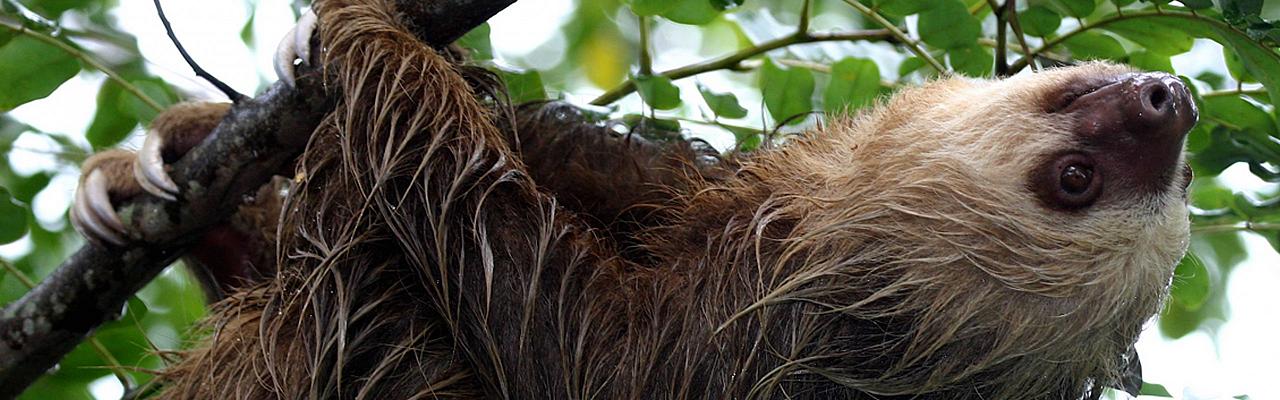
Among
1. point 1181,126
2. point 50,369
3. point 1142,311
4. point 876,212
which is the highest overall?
point 1181,126

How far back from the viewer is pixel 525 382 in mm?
4418

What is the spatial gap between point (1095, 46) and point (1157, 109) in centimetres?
114

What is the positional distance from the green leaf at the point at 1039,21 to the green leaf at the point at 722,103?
116cm

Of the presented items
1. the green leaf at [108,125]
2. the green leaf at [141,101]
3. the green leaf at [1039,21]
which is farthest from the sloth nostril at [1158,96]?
the green leaf at [108,125]

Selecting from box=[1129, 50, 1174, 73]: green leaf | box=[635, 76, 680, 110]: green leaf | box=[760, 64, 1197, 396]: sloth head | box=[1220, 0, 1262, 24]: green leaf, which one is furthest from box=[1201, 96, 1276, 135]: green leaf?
box=[635, 76, 680, 110]: green leaf

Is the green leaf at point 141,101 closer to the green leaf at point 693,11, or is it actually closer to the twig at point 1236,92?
the green leaf at point 693,11

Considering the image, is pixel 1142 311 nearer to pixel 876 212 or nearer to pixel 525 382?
pixel 876 212

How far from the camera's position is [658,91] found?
5.21 meters

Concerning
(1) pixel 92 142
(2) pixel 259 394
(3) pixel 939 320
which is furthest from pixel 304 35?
(3) pixel 939 320

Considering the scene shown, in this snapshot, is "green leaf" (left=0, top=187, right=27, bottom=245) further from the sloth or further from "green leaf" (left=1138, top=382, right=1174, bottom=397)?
"green leaf" (left=1138, top=382, right=1174, bottom=397)

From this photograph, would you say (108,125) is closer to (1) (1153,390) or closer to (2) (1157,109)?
(2) (1157,109)

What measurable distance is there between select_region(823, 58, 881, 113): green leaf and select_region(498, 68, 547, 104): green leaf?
1254 millimetres

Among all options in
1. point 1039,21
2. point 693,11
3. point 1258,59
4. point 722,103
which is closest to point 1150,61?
point 1039,21

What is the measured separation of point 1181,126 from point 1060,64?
1060 mm
